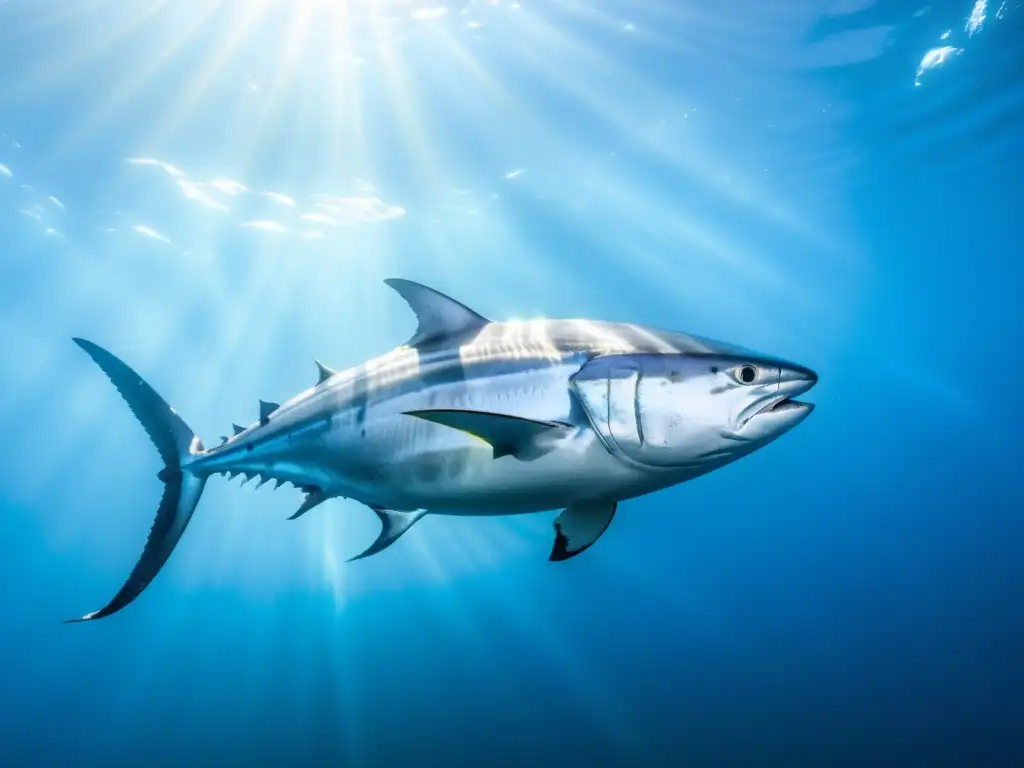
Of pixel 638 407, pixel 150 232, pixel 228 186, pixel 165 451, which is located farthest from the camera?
pixel 150 232

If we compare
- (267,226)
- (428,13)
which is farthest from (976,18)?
(267,226)

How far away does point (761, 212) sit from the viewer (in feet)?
89.3

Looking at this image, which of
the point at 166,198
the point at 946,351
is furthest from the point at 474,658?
the point at 946,351

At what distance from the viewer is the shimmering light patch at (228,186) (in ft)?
64.1

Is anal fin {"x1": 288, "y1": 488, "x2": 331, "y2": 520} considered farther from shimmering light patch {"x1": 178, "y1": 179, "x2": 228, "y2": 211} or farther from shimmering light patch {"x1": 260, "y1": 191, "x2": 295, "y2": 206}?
shimmering light patch {"x1": 178, "y1": 179, "x2": 228, "y2": 211}

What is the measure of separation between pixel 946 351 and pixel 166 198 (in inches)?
4283

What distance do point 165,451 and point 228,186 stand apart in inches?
756

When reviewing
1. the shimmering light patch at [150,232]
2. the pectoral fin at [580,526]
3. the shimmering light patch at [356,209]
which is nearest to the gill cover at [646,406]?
the pectoral fin at [580,526]

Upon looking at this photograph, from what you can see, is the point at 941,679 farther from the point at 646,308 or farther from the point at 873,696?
the point at 646,308

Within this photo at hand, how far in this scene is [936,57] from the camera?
17.0 meters

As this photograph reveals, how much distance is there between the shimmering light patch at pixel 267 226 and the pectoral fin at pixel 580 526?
76.8 feet

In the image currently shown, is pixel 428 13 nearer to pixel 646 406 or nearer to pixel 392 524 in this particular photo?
pixel 392 524

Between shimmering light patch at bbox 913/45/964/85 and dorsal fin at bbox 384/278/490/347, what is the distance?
21.5 meters

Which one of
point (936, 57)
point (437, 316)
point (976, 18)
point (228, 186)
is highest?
point (228, 186)
